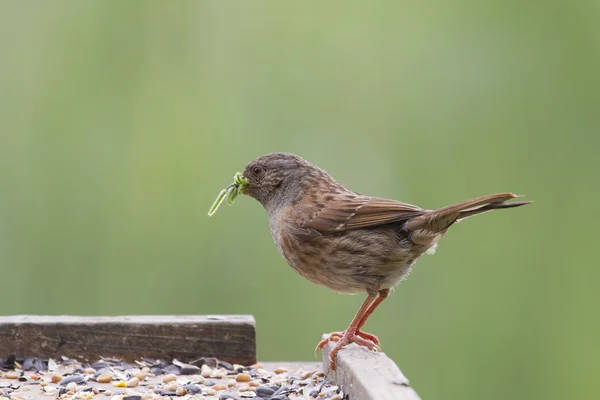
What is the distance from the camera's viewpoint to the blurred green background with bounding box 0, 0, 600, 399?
25.7 ft

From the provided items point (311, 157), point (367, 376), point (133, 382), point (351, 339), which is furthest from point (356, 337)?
point (311, 157)

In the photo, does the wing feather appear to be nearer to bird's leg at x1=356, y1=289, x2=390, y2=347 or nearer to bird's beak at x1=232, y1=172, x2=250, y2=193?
bird's leg at x1=356, y1=289, x2=390, y2=347

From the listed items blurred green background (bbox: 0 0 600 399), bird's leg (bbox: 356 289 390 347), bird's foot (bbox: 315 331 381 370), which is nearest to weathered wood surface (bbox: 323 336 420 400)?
bird's foot (bbox: 315 331 381 370)

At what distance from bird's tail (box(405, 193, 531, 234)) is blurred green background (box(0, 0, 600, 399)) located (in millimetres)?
3848

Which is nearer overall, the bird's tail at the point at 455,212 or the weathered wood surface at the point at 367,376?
the weathered wood surface at the point at 367,376

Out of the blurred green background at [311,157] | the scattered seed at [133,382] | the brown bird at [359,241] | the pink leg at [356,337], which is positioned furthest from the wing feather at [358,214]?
the blurred green background at [311,157]

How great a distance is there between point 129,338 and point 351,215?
1.22m

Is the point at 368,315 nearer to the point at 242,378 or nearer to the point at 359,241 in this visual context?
the point at 359,241

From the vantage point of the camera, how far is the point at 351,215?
4.24 metres

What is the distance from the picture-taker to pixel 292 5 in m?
9.28

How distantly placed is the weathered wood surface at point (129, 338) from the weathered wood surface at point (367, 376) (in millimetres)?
525

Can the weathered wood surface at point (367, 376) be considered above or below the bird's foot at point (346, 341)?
above

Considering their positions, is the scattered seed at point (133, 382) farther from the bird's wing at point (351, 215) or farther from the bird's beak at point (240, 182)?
the bird's beak at point (240, 182)

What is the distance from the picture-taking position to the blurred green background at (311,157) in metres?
7.82
